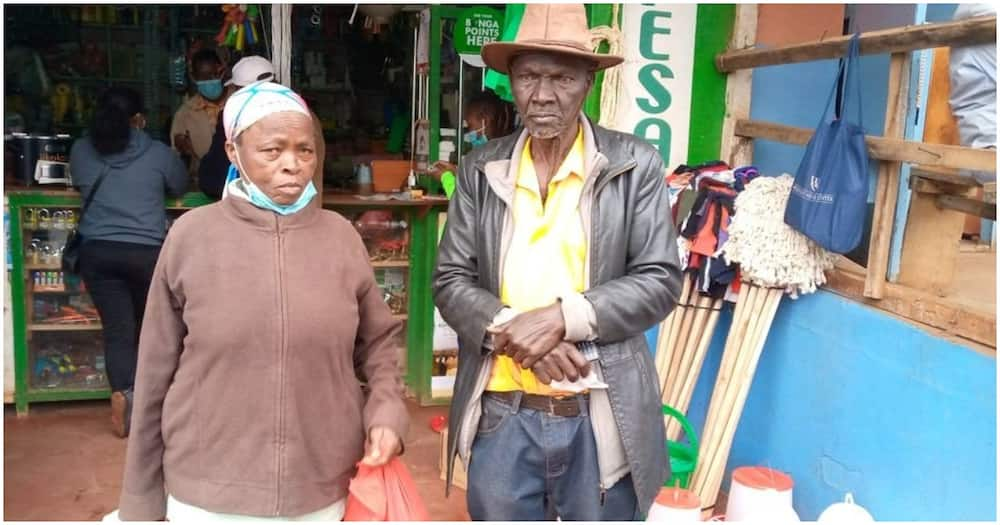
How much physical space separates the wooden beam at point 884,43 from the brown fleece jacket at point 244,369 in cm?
210

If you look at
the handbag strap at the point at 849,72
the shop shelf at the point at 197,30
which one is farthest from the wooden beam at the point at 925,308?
the shop shelf at the point at 197,30

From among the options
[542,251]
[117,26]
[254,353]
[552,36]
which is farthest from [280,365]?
[117,26]

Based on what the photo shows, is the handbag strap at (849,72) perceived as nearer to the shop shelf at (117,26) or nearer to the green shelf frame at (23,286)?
the green shelf frame at (23,286)

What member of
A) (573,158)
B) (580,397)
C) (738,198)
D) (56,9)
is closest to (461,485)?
(738,198)

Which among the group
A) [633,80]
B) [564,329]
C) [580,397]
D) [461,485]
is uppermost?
[633,80]

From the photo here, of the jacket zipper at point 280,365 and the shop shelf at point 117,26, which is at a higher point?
the shop shelf at point 117,26

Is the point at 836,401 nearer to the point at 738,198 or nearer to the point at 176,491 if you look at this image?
A: the point at 738,198

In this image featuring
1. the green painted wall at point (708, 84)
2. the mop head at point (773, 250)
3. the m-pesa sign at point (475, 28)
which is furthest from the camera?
the m-pesa sign at point (475, 28)

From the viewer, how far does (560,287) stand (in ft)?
6.80

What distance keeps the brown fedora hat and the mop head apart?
5.07ft

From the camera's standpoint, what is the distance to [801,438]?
3561 mm

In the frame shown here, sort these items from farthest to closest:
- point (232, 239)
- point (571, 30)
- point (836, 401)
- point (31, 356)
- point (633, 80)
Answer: point (31, 356)
point (633, 80)
point (836, 401)
point (571, 30)
point (232, 239)

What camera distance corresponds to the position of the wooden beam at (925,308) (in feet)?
9.12

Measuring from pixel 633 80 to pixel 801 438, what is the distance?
1.71 meters
